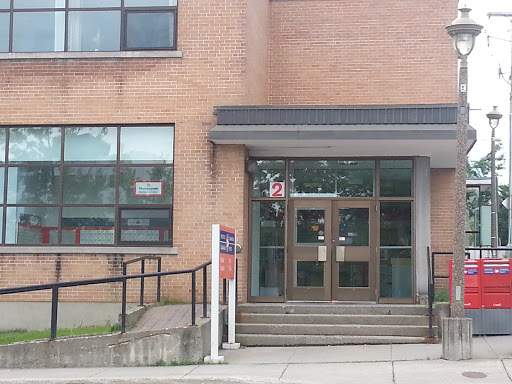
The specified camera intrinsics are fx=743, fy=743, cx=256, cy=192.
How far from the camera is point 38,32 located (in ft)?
49.4

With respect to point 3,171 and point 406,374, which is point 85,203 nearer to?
point 3,171

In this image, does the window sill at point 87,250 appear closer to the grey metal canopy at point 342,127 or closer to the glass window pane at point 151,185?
the glass window pane at point 151,185

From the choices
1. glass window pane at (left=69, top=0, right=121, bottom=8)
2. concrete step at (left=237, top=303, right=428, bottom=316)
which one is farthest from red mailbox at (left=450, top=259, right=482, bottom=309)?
glass window pane at (left=69, top=0, right=121, bottom=8)

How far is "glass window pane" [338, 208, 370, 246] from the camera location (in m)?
14.8

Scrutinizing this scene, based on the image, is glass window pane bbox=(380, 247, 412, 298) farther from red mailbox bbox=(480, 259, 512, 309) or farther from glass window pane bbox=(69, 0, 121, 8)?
glass window pane bbox=(69, 0, 121, 8)

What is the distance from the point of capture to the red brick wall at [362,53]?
16594 millimetres

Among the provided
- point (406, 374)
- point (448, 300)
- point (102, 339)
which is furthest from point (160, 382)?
point (448, 300)

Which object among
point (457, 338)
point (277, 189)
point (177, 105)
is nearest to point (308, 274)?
point (277, 189)

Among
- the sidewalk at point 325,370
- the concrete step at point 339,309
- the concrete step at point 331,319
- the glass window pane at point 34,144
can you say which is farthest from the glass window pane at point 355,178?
the glass window pane at point 34,144

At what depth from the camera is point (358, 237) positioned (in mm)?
14820

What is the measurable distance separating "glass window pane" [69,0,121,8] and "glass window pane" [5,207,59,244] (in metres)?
4.14

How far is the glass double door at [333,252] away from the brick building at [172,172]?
2 centimetres

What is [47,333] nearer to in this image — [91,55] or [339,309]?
[339,309]

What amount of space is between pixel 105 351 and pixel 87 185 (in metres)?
4.26
